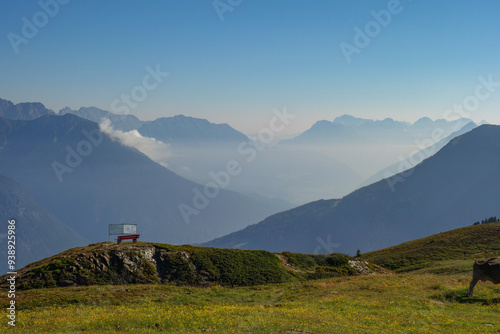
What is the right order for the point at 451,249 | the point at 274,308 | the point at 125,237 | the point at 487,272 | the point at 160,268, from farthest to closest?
the point at 451,249 < the point at 125,237 < the point at 160,268 < the point at 487,272 < the point at 274,308

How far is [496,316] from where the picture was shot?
2828cm

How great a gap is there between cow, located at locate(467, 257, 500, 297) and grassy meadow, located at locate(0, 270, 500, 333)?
50.6 inches

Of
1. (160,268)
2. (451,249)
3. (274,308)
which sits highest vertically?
(160,268)

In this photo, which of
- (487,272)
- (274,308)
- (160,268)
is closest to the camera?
(274,308)

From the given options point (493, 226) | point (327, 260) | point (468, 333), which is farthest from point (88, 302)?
point (493, 226)

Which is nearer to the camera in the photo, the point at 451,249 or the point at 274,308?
the point at 274,308

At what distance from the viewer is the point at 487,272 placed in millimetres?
35125

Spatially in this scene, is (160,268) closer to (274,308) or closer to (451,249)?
(274,308)

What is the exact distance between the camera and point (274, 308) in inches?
1236

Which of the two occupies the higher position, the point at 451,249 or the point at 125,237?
the point at 125,237

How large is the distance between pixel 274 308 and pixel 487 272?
20.1 meters

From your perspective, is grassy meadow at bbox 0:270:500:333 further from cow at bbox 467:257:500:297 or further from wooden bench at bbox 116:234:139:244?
wooden bench at bbox 116:234:139:244

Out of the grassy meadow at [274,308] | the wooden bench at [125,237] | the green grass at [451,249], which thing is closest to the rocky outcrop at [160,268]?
the wooden bench at [125,237]

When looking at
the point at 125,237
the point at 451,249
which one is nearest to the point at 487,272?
the point at 125,237
